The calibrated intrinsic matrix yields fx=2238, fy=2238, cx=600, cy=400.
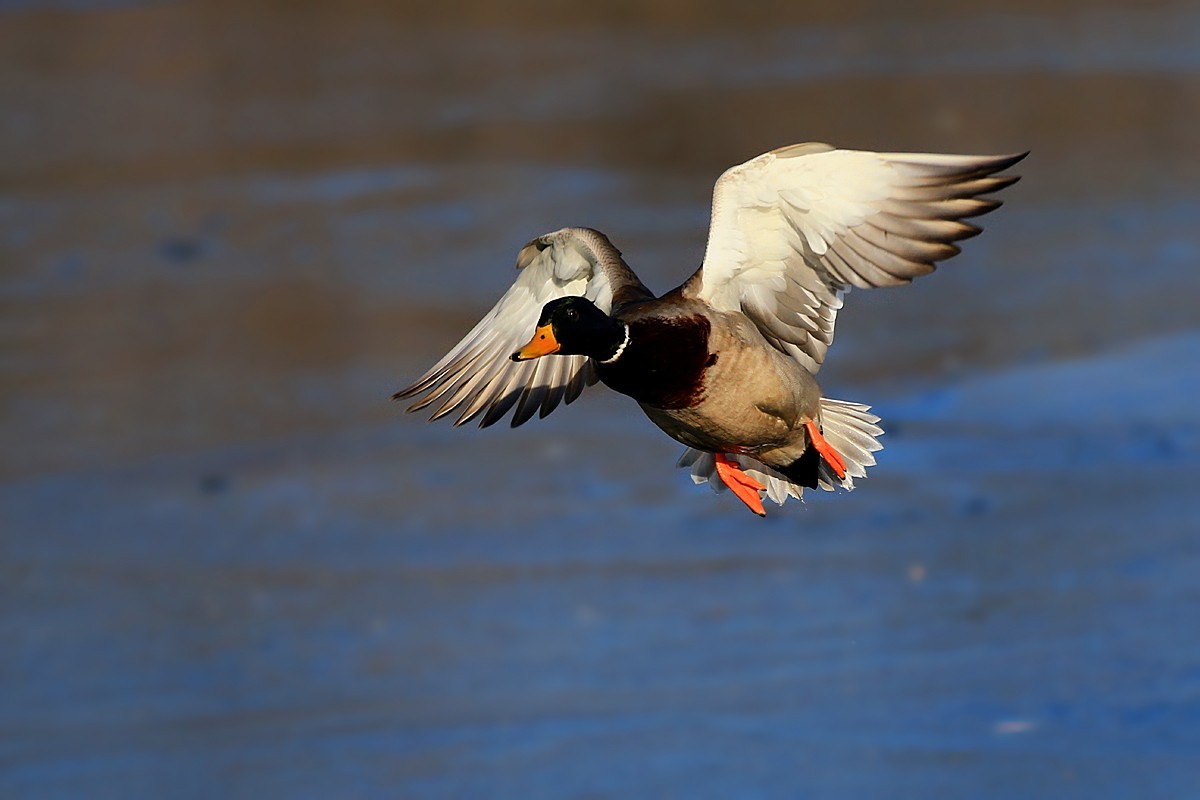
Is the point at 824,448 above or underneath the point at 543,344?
underneath

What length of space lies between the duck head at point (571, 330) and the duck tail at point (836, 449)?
44.2 inches

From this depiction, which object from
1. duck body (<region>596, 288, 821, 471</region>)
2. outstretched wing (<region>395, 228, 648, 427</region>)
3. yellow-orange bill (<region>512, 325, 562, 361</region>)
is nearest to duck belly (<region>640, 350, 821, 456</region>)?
duck body (<region>596, 288, 821, 471</region>)

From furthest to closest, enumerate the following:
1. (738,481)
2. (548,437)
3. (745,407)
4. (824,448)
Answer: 1. (548,437)
2. (738,481)
3. (824,448)
4. (745,407)

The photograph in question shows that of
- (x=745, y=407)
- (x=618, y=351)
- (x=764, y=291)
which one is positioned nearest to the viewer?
(x=618, y=351)

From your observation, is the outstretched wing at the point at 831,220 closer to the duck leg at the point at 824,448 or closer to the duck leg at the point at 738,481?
the duck leg at the point at 824,448

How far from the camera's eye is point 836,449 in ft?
23.5

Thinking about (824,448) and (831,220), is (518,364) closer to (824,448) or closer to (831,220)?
(824,448)

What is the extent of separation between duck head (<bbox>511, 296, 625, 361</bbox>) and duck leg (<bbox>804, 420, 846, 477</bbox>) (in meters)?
0.83

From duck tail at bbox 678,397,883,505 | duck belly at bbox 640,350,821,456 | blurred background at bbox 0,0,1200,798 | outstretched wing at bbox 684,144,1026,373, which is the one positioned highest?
outstretched wing at bbox 684,144,1026,373

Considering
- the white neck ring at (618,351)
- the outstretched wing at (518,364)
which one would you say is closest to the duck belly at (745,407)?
the white neck ring at (618,351)

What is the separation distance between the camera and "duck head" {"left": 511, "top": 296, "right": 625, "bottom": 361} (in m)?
5.95

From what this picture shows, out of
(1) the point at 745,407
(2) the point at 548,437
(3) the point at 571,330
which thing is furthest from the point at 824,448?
(2) the point at 548,437

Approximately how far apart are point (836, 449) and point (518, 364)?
1057mm

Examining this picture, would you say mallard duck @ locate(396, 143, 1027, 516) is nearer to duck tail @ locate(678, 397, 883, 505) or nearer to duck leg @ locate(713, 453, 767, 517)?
duck leg @ locate(713, 453, 767, 517)
